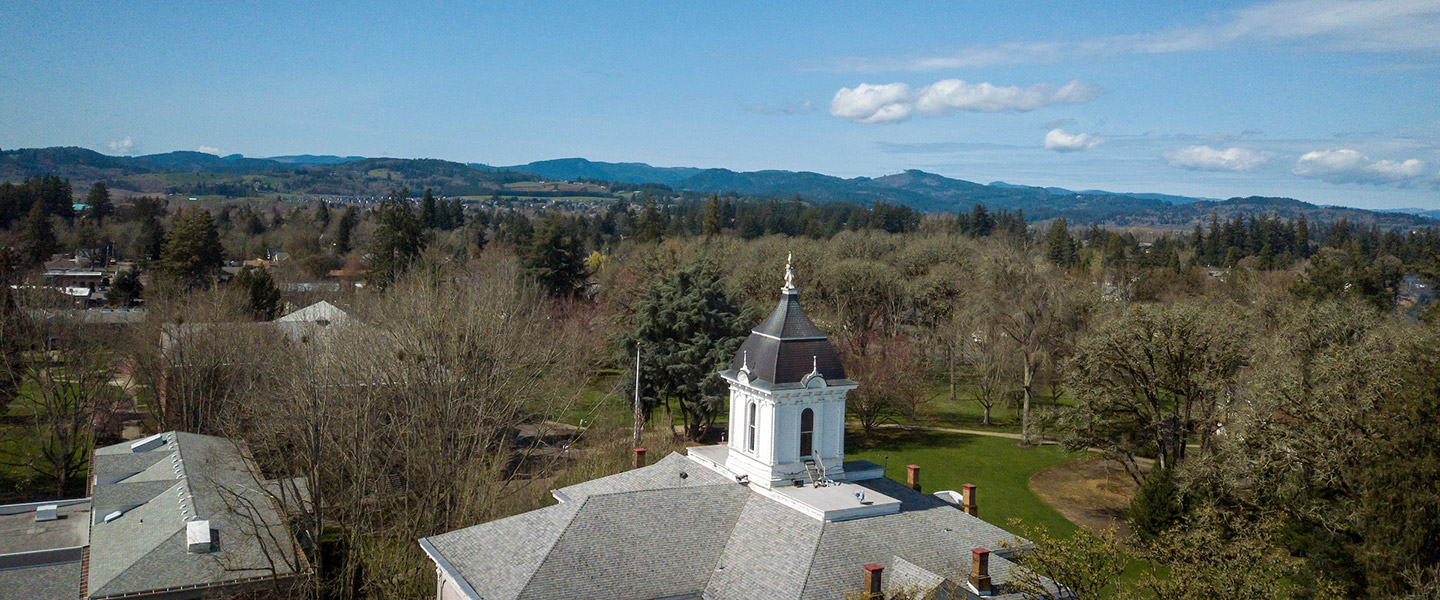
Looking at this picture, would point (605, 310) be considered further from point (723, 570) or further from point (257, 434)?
point (723, 570)

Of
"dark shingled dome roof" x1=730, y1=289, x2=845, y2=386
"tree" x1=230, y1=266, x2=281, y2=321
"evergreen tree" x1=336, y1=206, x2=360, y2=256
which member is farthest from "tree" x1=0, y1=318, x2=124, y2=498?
"evergreen tree" x1=336, y1=206, x2=360, y2=256

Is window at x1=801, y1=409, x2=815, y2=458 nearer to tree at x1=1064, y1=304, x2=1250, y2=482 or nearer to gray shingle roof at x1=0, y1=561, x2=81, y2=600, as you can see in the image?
tree at x1=1064, y1=304, x2=1250, y2=482

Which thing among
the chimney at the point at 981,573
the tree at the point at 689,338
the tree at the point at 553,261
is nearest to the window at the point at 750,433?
the chimney at the point at 981,573

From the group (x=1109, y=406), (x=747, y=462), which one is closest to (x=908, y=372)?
(x=1109, y=406)

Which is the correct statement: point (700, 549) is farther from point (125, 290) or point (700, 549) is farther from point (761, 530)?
point (125, 290)

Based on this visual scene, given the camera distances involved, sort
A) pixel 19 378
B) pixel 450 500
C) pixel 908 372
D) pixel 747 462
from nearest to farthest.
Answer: pixel 747 462
pixel 450 500
pixel 19 378
pixel 908 372

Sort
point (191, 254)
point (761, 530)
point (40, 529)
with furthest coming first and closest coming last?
point (191, 254), point (40, 529), point (761, 530)

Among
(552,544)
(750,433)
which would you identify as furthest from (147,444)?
(750,433)

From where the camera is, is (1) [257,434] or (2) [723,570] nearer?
(2) [723,570]
